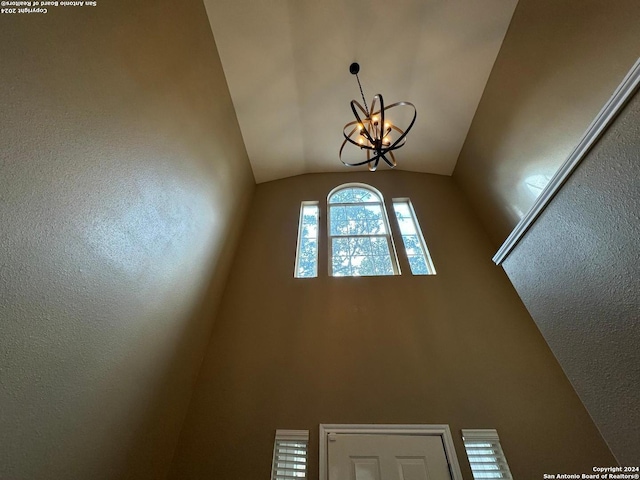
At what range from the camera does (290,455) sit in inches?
84.2

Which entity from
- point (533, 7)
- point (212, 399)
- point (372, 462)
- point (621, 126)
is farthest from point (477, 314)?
point (533, 7)

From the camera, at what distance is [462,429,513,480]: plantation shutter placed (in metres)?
2.02

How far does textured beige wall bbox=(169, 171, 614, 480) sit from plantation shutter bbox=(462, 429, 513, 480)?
59 millimetres

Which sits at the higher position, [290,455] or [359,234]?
[359,234]

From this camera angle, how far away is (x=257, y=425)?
227 cm

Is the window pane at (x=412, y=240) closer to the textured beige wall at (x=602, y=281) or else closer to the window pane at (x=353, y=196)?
the window pane at (x=353, y=196)

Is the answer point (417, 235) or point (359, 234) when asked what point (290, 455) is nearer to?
point (359, 234)

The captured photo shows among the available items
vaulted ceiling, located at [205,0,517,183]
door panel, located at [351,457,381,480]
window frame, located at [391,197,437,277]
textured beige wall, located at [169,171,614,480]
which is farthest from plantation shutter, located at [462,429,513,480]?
vaulted ceiling, located at [205,0,517,183]

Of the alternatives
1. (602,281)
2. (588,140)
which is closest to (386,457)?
(602,281)

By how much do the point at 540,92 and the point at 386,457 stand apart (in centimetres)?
356

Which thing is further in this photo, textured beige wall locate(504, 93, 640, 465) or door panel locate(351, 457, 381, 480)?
door panel locate(351, 457, 381, 480)

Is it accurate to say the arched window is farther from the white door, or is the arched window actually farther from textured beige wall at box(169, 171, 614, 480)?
the white door

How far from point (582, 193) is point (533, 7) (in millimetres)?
2884

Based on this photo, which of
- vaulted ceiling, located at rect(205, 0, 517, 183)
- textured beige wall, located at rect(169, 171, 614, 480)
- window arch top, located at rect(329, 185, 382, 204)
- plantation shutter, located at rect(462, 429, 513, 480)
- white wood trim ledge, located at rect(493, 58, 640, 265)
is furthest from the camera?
window arch top, located at rect(329, 185, 382, 204)
